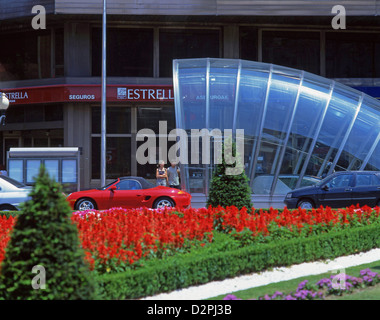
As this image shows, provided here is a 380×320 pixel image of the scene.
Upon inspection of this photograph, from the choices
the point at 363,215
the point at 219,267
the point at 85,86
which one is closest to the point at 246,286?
the point at 219,267

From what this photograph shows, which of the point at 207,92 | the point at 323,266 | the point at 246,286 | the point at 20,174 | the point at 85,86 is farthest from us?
the point at 85,86

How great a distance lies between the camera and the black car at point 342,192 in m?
18.8

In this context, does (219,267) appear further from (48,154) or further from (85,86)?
(85,86)

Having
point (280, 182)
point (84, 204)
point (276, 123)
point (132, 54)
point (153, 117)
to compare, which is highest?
point (132, 54)

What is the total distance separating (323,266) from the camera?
973cm

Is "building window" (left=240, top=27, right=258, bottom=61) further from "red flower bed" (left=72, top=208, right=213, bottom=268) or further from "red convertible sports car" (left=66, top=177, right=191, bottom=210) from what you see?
"red flower bed" (left=72, top=208, right=213, bottom=268)

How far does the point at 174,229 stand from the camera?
948 cm

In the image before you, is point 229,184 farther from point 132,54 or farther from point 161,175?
point 132,54

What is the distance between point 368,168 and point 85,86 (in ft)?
48.2

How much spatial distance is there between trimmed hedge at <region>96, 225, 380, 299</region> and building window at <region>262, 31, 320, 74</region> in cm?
2155

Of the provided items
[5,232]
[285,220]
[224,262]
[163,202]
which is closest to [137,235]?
[224,262]

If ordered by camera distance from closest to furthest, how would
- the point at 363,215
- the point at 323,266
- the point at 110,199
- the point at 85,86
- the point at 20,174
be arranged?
the point at 323,266
the point at 363,215
the point at 110,199
the point at 20,174
the point at 85,86

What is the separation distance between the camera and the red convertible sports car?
19.2 meters

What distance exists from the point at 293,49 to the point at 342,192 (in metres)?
15.0
